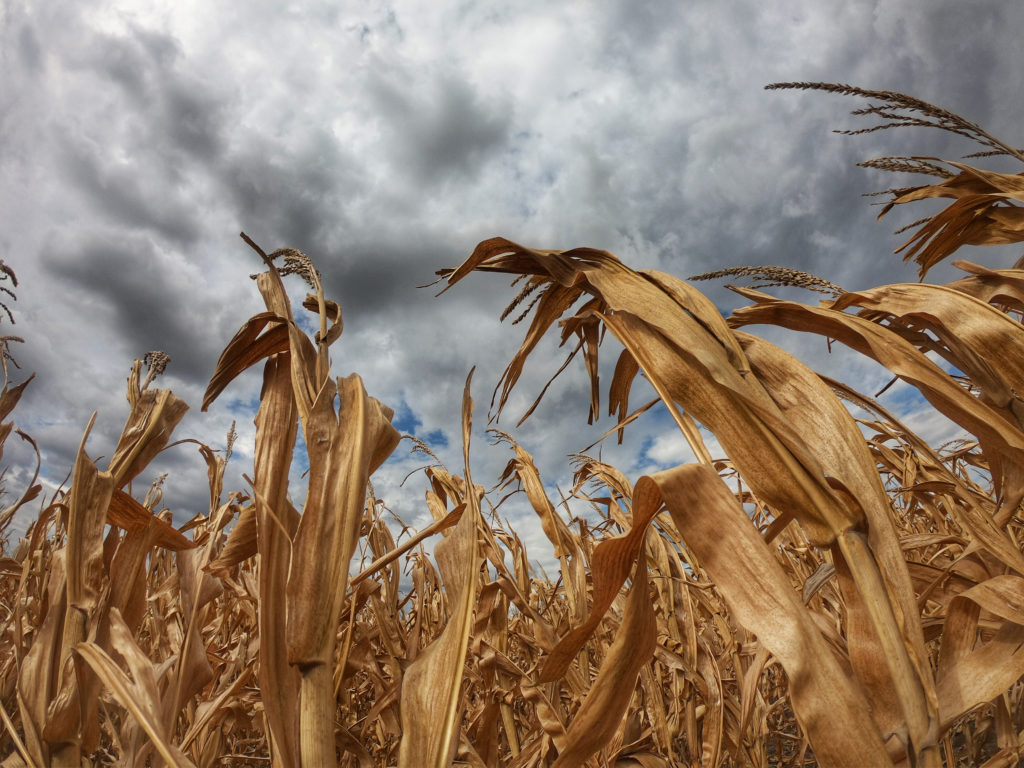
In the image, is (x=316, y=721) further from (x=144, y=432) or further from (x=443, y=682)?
(x=144, y=432)

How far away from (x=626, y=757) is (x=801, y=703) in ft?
3.26

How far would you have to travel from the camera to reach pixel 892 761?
51 cm

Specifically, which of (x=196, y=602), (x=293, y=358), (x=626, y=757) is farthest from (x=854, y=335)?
(x=196, y=602)

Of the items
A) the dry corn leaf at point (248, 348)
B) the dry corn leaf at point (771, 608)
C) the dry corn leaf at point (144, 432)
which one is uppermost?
the dry corn leaf at point (144, 432)

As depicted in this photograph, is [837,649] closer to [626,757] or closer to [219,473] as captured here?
[626,757]

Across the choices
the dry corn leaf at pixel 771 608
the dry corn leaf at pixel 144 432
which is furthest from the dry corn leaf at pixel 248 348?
the dry corn leaf at pixel 771 608

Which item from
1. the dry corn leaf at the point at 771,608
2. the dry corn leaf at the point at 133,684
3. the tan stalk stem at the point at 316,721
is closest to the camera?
the dry corn leaf at the point at 771,608

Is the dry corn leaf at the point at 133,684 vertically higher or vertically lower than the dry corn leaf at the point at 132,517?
lower

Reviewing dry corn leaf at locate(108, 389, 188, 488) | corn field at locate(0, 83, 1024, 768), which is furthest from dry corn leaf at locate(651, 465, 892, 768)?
dry corn leaf at locate(108, 389, 188, 488)

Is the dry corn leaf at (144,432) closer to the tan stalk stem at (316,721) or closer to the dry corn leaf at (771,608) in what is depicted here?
the tan stalk stem at (316,721)

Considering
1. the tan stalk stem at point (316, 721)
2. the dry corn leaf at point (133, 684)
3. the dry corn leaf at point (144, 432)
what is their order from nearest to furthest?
the tan stalk stem at point (316, 721)
the dry corn leaf at point (133, 684)
the dry corn leaf at point (144, 432)

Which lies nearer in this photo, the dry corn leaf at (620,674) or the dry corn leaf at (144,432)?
the dry corn leaf at (620,674)

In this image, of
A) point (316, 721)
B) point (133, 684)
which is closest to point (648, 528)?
point (316, 721)

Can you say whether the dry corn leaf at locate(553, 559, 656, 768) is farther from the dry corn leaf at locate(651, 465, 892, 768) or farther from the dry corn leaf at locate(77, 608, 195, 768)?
the dry corn leaf at locate(77, 608, 195, 768)
